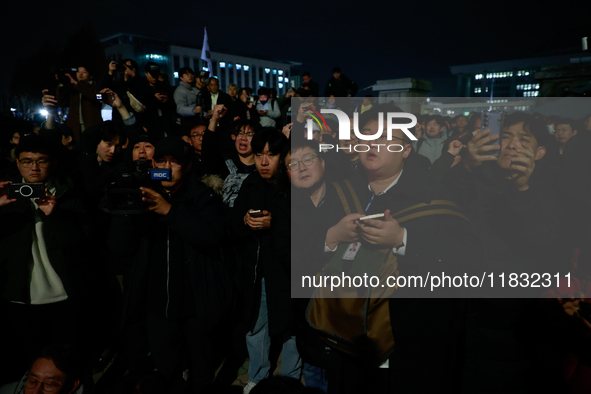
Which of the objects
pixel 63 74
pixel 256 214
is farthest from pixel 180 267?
pixel 63 74

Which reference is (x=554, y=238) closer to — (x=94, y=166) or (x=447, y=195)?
(x=447, y=195)

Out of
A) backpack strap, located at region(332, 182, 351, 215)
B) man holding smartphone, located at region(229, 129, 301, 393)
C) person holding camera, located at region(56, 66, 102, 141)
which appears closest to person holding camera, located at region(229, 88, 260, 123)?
person holding camera, located at region(56, 66, 102, 141)

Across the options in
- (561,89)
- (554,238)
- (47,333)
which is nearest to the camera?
(554,238)

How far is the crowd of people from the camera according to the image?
183 centimetres

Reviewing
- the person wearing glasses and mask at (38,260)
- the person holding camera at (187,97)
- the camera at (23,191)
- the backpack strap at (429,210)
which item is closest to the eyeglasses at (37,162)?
the person wearing glasses and mask at (38,260)

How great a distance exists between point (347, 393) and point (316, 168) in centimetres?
145

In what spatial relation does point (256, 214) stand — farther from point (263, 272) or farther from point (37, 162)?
point (37, 162)

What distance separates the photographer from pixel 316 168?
8.04 ft

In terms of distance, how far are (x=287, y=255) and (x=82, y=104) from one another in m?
5.31

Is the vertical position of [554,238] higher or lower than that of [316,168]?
lower

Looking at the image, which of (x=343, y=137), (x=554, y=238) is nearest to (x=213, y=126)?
(x=343, y=137)

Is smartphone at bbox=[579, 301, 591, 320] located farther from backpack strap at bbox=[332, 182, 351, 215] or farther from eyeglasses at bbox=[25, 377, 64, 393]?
eyeglasses at bbox=[25, 377, 64, 393]

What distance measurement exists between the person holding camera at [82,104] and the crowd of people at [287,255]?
2.65 meters

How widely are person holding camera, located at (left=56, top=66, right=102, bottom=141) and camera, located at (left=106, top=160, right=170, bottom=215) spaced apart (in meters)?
4.48
